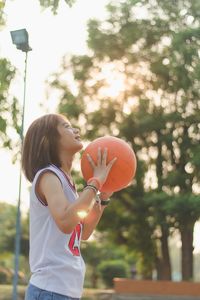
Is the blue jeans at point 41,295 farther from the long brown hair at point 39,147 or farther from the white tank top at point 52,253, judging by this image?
the long brown hair at point 39,147

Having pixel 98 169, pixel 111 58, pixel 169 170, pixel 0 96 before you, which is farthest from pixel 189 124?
pixel 98 169

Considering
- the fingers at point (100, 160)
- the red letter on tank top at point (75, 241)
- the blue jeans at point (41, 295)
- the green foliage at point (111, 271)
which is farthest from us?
the green foliage at point (111, 271)

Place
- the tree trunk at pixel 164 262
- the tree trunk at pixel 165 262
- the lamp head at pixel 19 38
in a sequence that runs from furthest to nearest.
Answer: the tree trunk at pixel 165 262 < the tree trunk at pixel 164 262 < the lamp head at pixel 19 38

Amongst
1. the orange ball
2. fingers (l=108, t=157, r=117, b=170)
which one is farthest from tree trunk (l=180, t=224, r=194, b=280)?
fingers (l=108, t=157, r=117, b=170)

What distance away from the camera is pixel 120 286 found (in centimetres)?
2178

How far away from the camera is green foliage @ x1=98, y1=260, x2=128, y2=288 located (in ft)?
127

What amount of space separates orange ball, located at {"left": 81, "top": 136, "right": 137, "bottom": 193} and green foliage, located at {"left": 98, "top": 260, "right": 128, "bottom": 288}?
35.8 m

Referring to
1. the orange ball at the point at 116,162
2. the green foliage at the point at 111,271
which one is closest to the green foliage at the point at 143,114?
the green foliage at the point at 111,271

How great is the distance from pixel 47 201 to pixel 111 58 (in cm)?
2472

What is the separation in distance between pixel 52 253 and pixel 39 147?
20.2 inches

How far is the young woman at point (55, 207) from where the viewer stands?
298 centimetres

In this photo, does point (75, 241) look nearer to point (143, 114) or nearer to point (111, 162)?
point (111, 162)

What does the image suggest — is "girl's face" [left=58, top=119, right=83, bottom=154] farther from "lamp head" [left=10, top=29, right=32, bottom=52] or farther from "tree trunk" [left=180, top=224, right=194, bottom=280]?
"tree trunk" [left=180, top=224, right=194, bottom=280]

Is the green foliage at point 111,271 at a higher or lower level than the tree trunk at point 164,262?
lower
